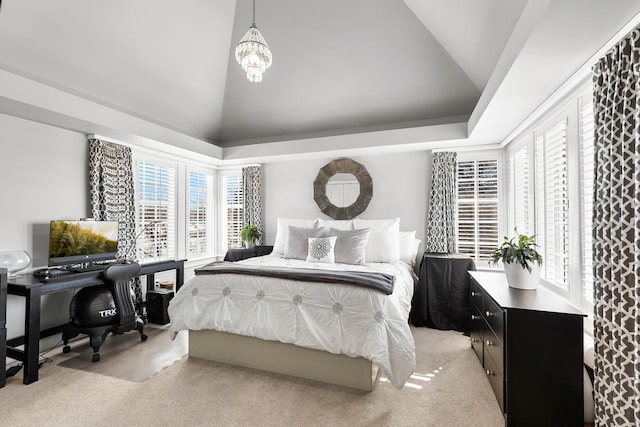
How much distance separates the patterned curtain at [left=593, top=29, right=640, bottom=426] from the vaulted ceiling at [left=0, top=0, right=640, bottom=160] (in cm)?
34

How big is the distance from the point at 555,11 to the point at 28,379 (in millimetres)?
4246

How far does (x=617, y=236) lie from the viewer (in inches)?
62.3

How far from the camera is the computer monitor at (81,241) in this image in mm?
3102

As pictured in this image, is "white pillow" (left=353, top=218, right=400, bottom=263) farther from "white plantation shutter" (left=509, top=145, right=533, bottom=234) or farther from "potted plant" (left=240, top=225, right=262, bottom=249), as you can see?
"potted plant" (left=240, top=225, right=262, bottom=249)

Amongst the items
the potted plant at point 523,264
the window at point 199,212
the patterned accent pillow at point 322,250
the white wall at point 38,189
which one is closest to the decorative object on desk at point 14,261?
the white wall at point 38,189

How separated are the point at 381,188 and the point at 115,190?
3.53 meters

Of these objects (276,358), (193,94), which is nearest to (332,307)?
(276,358)

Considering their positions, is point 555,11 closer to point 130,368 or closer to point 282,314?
point 282,314

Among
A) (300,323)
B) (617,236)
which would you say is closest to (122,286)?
→ (300,323)

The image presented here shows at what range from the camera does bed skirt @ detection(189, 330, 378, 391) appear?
239cm

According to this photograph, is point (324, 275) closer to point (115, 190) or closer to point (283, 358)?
point (283, 358)

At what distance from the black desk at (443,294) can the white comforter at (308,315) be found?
887 millimetres

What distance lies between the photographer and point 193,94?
4.34 m

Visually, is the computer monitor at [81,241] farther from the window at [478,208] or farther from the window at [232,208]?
the window at [478,208]
